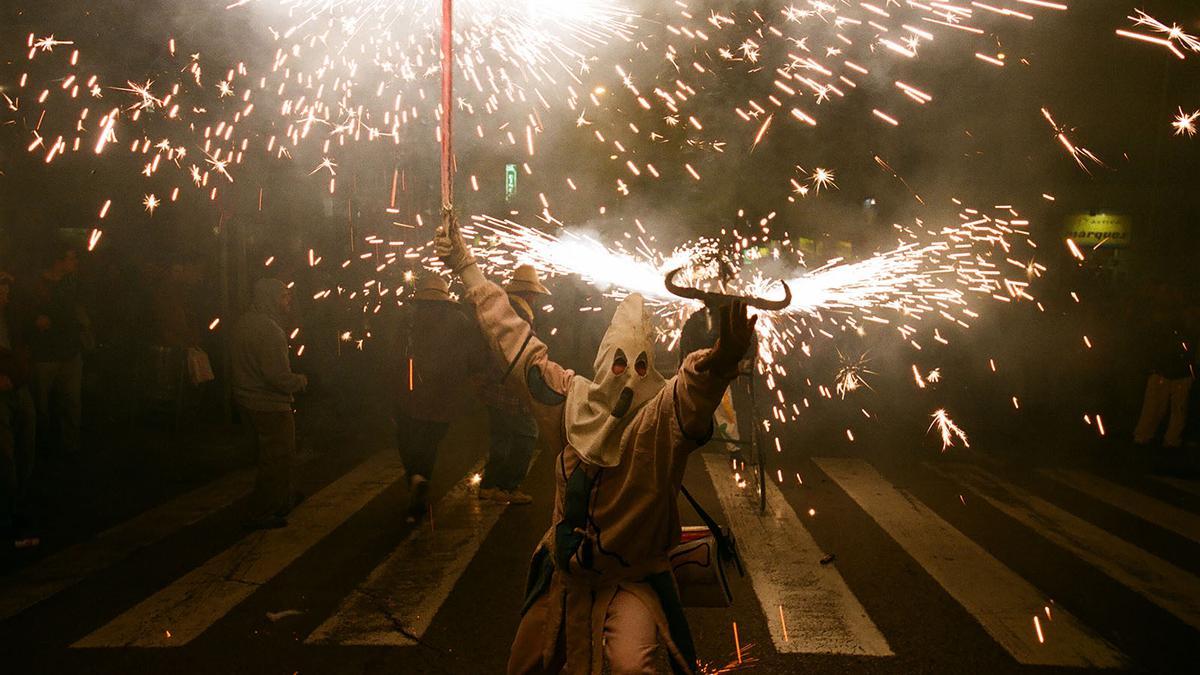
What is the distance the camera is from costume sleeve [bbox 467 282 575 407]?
334cm

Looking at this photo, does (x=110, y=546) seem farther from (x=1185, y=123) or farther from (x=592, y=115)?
(x=1185, y=123)

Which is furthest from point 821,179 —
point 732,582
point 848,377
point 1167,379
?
point 732,582

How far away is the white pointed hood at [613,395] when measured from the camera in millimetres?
2967

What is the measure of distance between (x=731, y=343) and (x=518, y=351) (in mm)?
1075

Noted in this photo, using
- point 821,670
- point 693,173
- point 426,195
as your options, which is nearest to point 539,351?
point 821,670

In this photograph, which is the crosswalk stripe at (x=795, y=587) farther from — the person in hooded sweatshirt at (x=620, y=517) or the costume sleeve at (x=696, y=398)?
the costume sleeve at (x=696, y=398)

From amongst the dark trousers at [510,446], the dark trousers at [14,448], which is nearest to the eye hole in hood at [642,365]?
the dark trousers at [510,446]

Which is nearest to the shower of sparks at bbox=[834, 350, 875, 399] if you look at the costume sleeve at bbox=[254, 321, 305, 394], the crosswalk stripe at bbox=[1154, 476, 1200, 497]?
the crosswalk stripe at bbox=[1154, 476, 1200, 497]

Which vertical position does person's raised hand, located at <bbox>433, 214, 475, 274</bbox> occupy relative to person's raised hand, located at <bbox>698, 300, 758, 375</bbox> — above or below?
above

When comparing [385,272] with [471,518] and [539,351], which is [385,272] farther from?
[539,351]

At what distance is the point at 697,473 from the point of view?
354 inches

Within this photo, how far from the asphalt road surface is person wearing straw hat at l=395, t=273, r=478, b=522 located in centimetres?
51

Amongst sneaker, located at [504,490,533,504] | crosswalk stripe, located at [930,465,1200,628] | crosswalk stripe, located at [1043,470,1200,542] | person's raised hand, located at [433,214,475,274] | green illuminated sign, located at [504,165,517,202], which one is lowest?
crosswalk stripe, located at [1043,470,1200,542]

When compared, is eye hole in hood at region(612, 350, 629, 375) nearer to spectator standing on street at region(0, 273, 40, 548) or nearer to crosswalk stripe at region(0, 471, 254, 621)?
crosswalk stripe at region(0, 471, 254, 621)
